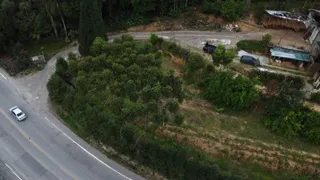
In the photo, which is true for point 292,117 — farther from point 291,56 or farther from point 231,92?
point 291,56

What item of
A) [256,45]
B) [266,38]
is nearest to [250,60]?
[256,45]

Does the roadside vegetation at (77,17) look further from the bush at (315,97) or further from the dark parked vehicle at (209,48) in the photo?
the bush at (315,97)

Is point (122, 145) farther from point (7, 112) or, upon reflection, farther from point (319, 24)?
point (319, 24)

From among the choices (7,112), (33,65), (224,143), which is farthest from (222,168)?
(33,65)

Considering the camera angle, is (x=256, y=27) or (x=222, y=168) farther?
(x=256, y=27)

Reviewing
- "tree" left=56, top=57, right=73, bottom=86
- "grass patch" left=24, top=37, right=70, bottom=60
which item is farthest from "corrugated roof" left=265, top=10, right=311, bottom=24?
"grass patch" left=24, top=37, right=70, bottom=60

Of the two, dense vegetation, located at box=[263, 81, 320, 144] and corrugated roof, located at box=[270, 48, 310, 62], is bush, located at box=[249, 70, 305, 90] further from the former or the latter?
corrugated roof, located at box=[270, 48, 310, 62]
